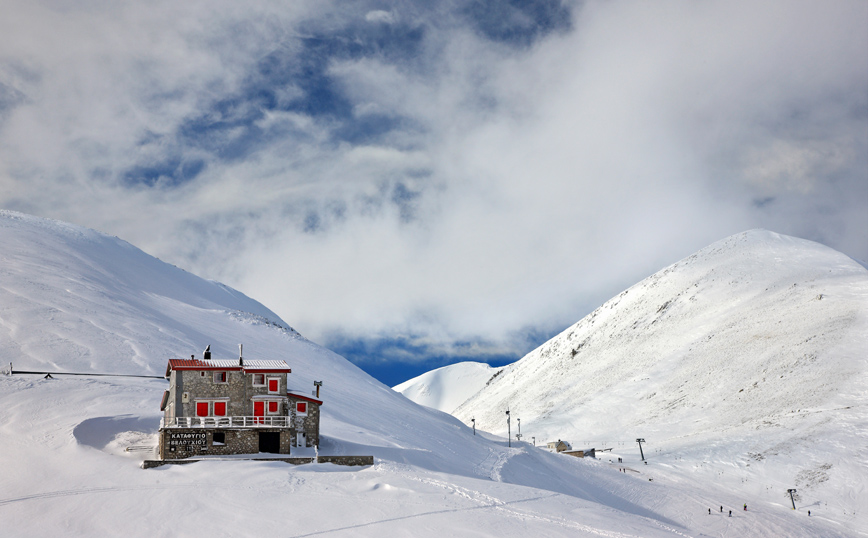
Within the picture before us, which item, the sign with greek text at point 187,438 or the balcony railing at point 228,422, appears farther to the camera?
the balcony railing at point 228,422

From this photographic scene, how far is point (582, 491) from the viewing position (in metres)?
60.0

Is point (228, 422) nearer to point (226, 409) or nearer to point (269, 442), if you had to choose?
point (226, 409)

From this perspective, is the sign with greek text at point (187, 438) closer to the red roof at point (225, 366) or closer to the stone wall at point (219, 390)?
the stone wall at point (219, 390)

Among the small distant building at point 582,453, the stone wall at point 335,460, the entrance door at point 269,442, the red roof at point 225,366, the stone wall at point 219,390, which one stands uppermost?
the red roof at point 225,366

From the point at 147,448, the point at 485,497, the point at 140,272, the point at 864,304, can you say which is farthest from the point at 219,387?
the point at 864,304

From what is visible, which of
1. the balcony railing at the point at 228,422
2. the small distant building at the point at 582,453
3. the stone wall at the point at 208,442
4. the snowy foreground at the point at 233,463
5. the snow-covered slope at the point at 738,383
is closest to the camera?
the snowy foreground at the point at 233,463

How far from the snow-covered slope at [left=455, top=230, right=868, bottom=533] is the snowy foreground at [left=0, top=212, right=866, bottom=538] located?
2.30 metres

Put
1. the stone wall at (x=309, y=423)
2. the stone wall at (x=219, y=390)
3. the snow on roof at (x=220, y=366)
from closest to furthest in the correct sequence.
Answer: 1. the stone wall at (x=219, y=390)
2. the snow on roof at (x=220, y=366)
3. the stone wall at (x=309, y=423)

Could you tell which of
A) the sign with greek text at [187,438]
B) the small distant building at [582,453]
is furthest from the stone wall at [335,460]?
the small distant building at [582,453]

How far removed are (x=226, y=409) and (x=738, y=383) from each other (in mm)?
105440

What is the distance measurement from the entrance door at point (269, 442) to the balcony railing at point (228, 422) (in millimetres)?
761

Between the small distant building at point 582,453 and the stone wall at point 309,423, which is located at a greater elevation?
the stone wall at point 309,423

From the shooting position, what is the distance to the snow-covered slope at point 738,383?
8312cm

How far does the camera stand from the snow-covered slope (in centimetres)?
8312
